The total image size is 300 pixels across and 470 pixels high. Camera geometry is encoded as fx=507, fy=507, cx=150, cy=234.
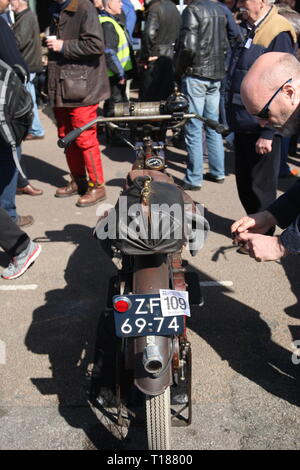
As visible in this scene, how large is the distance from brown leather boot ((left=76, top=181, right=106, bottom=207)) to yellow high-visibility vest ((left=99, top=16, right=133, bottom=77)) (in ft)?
7.90

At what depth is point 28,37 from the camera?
715cm

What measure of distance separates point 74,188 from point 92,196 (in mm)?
459

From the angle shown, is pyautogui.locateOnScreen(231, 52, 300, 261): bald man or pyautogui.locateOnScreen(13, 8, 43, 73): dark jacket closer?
pyautogui.locateOnScreen(231, 52, 300, 261): bald man

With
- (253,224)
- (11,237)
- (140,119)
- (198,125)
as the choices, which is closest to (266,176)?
(140,119)

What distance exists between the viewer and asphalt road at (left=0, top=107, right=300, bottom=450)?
8.50 ft

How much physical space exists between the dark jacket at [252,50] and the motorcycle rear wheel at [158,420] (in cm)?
235

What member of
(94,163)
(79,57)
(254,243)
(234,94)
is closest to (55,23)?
(79,57)

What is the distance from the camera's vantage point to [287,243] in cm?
225

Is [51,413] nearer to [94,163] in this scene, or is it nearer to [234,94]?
[234,94]

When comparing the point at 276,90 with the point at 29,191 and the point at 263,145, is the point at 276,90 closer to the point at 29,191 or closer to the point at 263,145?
the point at 263,145

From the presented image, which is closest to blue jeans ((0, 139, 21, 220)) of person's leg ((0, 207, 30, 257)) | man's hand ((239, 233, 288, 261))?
person's leg ((0, 207, 30, 257))

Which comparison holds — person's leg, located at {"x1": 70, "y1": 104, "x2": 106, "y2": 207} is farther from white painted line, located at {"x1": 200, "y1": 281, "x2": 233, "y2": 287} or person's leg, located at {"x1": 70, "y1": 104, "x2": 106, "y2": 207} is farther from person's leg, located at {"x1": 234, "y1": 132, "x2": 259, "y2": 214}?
white painted line, located at {"x1": 200, "y1": 281, "x2": 233, "y2": 287}

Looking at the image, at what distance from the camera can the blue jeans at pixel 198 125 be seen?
18.5ft

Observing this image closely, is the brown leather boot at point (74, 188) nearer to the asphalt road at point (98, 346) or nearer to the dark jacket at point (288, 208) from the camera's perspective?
the asphalt road at point (98, 346)
